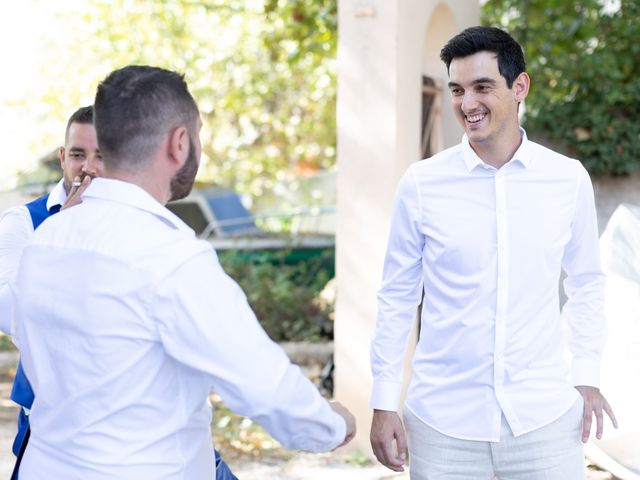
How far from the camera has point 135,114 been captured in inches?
80.9

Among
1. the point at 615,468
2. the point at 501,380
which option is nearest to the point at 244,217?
the point at 615,468

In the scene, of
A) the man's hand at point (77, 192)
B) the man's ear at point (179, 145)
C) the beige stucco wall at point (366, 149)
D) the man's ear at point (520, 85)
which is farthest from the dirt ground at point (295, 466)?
the man's ear at point (179, 145)

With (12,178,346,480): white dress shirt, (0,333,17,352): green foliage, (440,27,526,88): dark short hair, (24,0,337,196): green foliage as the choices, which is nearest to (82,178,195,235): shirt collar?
(12,178,346,480): white dress shirt

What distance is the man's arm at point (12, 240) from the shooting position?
110 inches

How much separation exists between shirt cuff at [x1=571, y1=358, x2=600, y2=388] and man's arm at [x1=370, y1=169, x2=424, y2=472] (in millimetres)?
520

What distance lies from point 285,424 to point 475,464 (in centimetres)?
89

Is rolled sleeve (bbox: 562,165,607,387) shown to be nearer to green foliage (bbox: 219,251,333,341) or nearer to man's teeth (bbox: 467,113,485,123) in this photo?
man's teeth (bbox: 467,113,485,123)

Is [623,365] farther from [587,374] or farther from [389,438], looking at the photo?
[389,438]

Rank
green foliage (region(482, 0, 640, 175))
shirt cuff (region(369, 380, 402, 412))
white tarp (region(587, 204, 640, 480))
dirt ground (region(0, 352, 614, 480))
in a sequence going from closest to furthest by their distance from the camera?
shirt cuff (region(369, 380, 402, 412)), white tarp (region(587, 204, 640, 480)), dirt ground (region(0, 352, 614, 480)), green foliage (region(482, 0, 640, 175))

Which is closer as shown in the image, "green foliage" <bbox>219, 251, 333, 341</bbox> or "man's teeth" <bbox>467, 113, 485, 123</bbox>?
"man's teeth" <bbox>467, 113, 485, 123</bbox>

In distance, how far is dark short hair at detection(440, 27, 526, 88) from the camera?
2900mm

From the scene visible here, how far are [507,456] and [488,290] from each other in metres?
0.46

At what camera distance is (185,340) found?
193 centimetres

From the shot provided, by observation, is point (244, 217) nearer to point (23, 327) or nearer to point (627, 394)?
point (627, 394)
